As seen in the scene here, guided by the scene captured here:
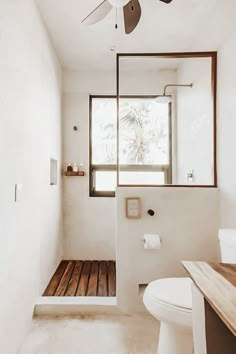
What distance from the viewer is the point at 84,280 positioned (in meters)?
2.82

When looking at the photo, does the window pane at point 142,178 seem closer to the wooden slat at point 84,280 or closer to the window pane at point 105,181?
the window pane at point 105,181

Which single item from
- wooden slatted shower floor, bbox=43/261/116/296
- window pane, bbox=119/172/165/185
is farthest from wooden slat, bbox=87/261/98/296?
window pane, bbox=119/172/165/185

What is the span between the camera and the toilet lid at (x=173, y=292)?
1.51 metres

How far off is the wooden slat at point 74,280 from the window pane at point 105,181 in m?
1.01

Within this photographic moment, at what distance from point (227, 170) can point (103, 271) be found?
1.88 metres

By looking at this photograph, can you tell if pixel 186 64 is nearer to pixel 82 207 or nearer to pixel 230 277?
pixel 82 207

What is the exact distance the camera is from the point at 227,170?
214cm

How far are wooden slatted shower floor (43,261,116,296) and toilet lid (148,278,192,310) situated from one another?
0.87m

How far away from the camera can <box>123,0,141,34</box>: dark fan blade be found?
67.7 inches

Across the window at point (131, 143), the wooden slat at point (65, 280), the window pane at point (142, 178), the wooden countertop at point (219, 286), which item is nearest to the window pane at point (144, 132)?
the window at point (131, 143)

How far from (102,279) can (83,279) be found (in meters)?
0.21

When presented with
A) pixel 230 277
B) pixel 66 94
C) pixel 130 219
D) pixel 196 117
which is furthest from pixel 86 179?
pixel 230 277

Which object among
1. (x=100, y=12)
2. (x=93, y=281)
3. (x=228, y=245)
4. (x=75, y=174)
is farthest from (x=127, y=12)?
(x=93, y=281)

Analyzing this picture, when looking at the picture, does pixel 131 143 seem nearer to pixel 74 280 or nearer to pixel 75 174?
pixel 75 174
